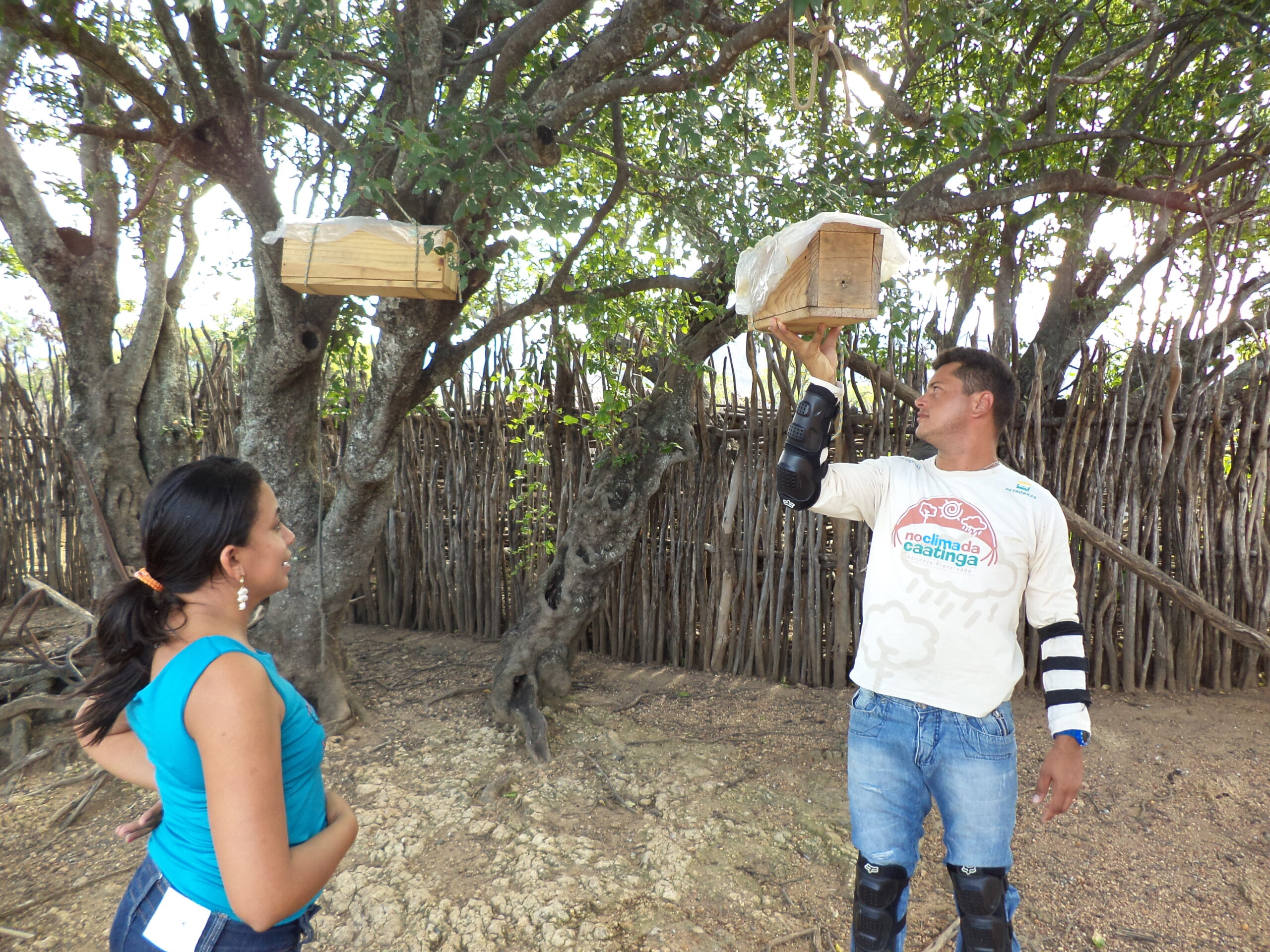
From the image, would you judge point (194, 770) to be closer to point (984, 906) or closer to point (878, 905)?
point (878, 905)

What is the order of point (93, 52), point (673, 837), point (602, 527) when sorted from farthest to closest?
1. point (602, 527)
2. point (673, 837)
3. point (93, 52)

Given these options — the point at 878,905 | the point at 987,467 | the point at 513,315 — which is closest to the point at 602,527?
the point at 513,315

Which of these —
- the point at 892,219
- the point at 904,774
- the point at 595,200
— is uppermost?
the point at 595,200

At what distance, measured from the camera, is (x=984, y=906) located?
162 centimetres

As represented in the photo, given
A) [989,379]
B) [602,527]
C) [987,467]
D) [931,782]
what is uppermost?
[989,379]

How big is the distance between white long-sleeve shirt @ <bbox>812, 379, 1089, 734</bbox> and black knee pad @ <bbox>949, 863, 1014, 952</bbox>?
0.37m

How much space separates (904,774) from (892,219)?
2.18m

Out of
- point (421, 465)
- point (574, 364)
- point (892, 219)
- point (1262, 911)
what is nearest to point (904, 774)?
point (1262, 911)

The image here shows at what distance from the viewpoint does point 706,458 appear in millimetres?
4195

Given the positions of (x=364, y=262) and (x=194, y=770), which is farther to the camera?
(x=364, y=262)

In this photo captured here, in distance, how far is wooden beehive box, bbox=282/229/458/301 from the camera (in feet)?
7.20

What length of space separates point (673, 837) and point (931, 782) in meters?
1.25

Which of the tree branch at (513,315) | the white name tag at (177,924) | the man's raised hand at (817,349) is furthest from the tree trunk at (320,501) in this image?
the white name tag at (177,924)

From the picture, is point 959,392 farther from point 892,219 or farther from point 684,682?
point 684,682
